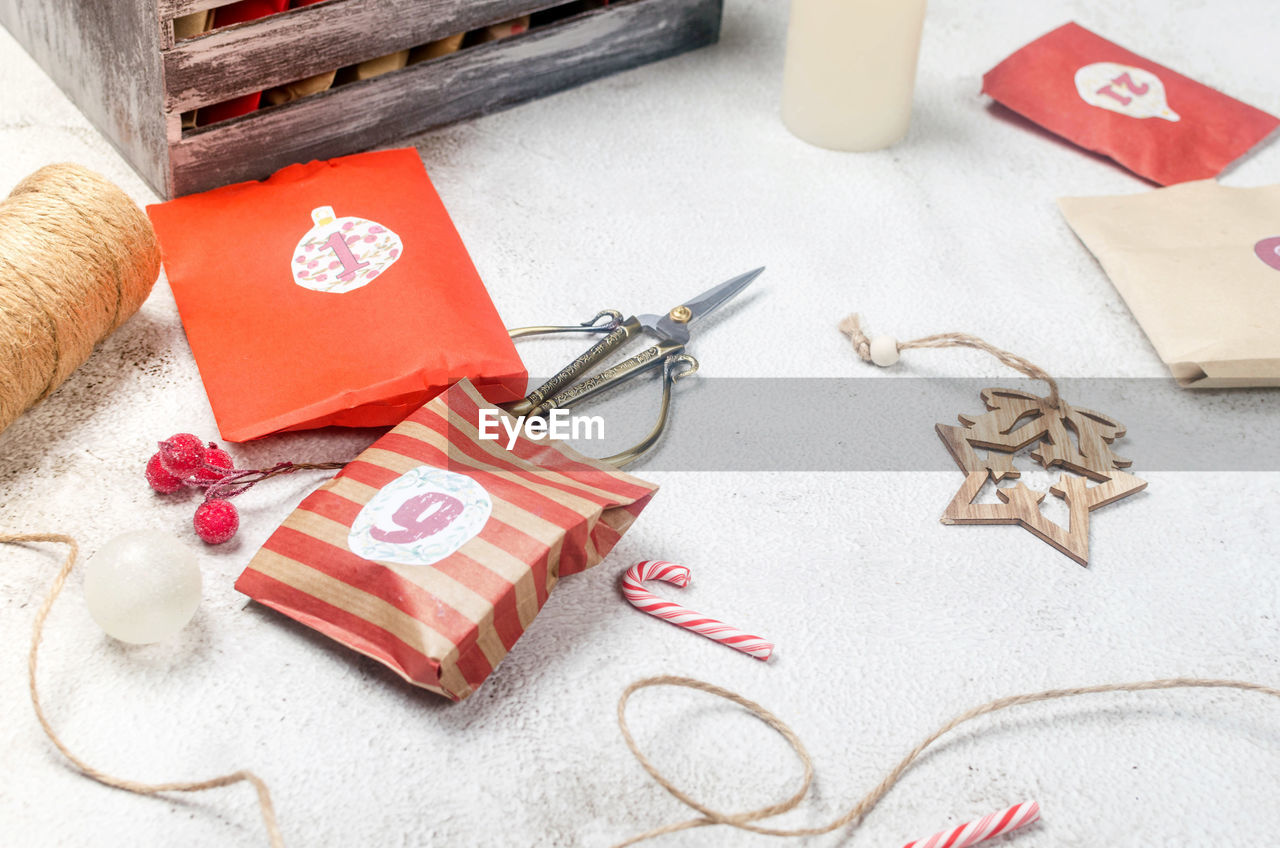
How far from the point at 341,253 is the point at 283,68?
0.15 meters

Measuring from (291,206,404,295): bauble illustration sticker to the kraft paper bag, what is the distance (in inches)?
19.7

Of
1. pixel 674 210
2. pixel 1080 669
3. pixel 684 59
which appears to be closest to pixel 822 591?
pixel 1080 669

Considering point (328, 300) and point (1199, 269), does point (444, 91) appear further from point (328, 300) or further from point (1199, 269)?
point (1199, 269)

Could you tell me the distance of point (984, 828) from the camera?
1.54ft

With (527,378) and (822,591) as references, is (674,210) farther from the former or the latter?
(822,591)

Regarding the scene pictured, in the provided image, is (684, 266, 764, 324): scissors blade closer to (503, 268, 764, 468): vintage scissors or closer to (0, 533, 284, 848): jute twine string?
(503, 268, 764, 468): vintage scissors

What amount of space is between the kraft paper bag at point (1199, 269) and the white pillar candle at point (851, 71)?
0.51 feet

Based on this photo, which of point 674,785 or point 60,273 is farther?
point 60,273

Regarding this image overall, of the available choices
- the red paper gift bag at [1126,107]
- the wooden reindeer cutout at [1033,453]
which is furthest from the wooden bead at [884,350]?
the red paper gift bag at [1126,107]

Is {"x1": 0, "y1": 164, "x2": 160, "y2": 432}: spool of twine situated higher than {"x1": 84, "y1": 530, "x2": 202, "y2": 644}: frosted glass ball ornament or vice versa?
{"x1": 0, "y1": 164, "x2": 160, "y2": 432}: spool of twine

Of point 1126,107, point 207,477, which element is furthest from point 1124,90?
point 207,477

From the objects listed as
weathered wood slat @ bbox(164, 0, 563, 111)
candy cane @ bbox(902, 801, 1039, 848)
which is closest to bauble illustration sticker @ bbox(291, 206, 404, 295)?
weathered wood slat @ bbox(164, 0, 563, 111)

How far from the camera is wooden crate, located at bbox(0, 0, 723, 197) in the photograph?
70cm

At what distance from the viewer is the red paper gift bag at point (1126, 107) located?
0.88 m
